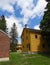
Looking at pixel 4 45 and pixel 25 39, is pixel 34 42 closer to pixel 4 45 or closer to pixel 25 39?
pixel 25 39

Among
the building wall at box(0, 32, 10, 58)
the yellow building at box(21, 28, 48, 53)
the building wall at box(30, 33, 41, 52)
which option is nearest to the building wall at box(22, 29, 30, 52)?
the yellow building at box(21, 28, 48, 53)

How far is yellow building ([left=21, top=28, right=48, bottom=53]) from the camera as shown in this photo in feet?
199

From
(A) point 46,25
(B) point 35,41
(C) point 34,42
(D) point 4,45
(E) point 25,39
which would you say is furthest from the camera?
(E) point 25,39

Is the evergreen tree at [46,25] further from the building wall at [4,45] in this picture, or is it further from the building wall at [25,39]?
the building wall at [4,45]

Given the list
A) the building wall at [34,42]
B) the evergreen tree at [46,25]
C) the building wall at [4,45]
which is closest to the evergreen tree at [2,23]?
the building wall at [34,42]

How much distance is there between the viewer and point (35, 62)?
1716 inches

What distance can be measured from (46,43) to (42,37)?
3266 millimetres

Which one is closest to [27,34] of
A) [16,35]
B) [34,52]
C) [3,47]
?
[34,52]

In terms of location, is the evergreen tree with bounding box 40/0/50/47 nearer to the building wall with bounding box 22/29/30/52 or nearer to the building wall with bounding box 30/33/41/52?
the building wall with bounding box 30/33/41/52

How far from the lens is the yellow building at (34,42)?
60.5m

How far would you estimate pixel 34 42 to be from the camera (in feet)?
200

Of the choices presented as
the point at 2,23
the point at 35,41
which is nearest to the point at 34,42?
the point at 35,41

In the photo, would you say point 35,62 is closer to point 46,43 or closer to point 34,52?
point 34,52

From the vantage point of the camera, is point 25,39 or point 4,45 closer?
point 4,45
